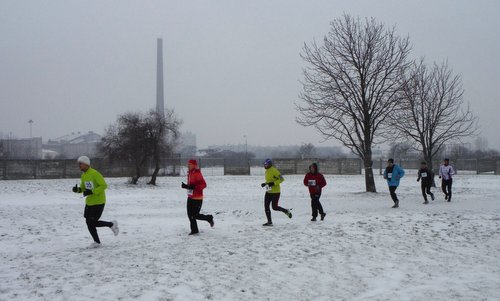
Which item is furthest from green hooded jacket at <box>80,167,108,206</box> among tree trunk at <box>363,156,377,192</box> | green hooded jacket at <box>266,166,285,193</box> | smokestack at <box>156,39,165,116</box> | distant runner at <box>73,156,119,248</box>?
smokestack at <box>156,39,165,116</box>

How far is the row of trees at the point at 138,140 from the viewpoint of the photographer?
32469mm

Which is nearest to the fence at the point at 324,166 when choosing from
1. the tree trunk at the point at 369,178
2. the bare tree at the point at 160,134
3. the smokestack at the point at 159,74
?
the bare tree at the point at 160,134

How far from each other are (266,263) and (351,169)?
42.5m

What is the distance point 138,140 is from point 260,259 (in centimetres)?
2622

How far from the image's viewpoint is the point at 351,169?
48719 millimetres

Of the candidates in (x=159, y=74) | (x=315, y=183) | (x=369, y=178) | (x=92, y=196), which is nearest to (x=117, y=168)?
(x=369, y=178)

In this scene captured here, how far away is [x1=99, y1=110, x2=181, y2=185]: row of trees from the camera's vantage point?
3247 centimetres

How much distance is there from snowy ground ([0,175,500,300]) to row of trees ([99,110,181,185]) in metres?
19.2

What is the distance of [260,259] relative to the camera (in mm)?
7859

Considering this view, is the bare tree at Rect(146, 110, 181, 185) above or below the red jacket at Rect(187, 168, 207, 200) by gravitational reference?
above

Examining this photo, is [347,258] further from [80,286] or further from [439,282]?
[80,286]

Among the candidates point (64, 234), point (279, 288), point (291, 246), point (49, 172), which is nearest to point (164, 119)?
point (49, 172)

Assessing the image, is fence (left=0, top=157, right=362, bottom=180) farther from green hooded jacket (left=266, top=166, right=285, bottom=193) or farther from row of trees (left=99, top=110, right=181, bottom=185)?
green hooded jacket (left=266, top=166, right=285, bottom=193)

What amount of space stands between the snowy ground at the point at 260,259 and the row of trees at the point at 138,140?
19.2 metres
